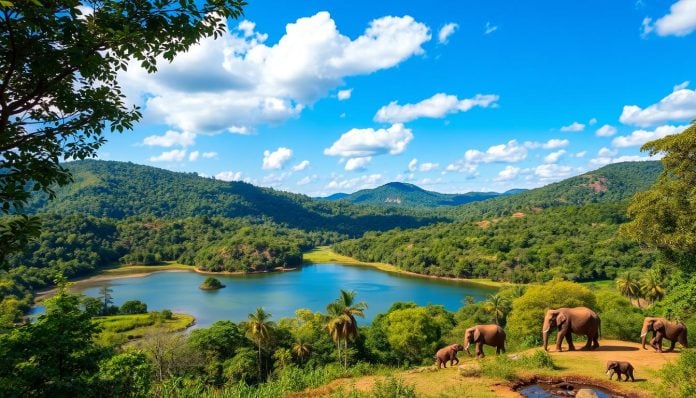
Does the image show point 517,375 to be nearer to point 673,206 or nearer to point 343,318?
point 673,206

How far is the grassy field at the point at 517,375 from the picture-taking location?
1377cm

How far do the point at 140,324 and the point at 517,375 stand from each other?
61.7 meters

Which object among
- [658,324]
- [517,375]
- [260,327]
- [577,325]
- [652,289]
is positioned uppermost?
[658,324]

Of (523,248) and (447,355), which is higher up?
(523,248)

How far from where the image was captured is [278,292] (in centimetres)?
9238

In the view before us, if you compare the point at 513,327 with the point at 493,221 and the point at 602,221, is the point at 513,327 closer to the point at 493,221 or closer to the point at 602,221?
the point at 602,221

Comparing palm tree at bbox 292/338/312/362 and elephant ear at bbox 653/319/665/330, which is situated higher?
elephant ear at bbox 653/319/665/330

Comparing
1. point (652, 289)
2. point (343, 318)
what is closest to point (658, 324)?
point (343, 318)

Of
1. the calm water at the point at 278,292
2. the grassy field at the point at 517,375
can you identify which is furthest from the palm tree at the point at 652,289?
the grassy field at the point at 517,375

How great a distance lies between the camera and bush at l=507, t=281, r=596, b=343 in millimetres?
34750

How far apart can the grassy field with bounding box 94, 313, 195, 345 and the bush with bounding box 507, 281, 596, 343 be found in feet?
148

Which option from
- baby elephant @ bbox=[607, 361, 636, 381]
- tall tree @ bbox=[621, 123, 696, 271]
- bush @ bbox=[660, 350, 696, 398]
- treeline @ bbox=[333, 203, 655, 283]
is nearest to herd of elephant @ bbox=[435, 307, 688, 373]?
tall tree @ bbox=[621, 123, 696, 271]

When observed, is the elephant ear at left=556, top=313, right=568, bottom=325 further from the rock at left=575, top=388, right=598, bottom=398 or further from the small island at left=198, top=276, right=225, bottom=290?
the small island at left=198, top=276, right=225, bottom=290

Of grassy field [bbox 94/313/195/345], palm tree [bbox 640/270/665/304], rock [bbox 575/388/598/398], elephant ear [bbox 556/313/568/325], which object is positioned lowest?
grassy field [bbox 94/313/195/345]
